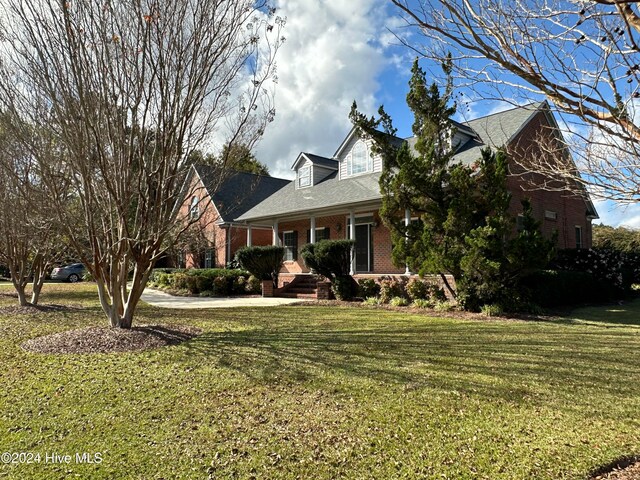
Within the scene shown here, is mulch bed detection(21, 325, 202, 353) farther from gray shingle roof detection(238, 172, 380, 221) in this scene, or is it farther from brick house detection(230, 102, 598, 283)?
gray shingle roof detection(238, 172, 380, 221)

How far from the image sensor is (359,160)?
19.3 m

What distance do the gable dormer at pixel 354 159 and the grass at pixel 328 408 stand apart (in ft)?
41.1

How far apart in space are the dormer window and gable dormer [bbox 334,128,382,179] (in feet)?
8.02

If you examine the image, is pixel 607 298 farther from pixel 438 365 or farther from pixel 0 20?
pixel 0 20

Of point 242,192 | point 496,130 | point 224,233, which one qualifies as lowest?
point 224,233

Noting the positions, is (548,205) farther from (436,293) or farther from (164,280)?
(164,280)

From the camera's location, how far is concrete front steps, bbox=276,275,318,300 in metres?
16.7

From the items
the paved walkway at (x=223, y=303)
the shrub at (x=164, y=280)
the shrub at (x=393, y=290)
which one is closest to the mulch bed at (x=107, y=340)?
the paved walkway at (x=223, y=303)

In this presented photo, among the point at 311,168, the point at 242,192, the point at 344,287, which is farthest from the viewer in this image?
the point at 242,192

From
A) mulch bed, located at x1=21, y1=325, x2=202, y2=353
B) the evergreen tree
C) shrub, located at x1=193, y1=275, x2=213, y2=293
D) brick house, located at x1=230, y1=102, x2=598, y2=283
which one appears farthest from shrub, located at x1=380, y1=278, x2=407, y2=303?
shrub, located at x1=193, y1=275, x2=213, y2=293

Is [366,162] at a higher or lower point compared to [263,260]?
higher

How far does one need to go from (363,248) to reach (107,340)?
42.0ft

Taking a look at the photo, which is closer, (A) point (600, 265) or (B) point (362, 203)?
(A) point (600, 265)

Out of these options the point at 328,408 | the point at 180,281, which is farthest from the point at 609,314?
the point at 180,281
